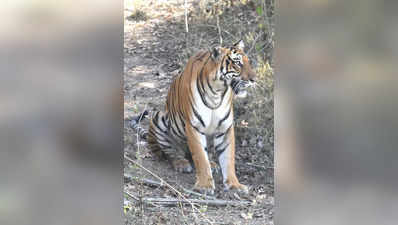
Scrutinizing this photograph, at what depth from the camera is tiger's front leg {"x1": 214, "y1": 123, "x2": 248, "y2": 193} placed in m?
4.48

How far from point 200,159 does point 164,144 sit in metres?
0.36

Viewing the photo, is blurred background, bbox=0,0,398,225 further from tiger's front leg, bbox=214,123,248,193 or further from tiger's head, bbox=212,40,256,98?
tiger's front leg, bbox=214,123,248,193

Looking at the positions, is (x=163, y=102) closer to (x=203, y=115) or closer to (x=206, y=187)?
(x=203, y=115)

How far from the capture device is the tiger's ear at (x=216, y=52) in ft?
14.6

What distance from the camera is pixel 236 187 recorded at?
14.7 ft
